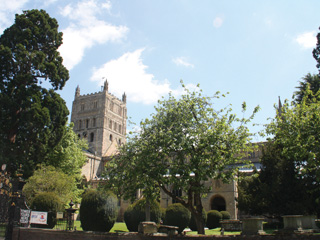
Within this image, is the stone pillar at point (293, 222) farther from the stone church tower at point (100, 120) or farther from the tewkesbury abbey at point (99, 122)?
the stone church tower at point (100, 120)

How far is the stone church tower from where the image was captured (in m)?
69.5

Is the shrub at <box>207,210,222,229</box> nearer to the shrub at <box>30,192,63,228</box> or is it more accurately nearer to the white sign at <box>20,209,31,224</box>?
the shrub at <box>30,192,63,228</box>

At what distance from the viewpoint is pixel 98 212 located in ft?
63.7

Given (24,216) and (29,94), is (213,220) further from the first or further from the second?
(29,94)

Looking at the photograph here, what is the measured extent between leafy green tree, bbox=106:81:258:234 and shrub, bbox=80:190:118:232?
678 centimetres

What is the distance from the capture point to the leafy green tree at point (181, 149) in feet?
40.0

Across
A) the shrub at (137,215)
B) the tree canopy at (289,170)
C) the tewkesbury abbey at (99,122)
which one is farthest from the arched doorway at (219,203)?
the tewkesbury abbey at (99,122)

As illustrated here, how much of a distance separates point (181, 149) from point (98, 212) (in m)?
9.38

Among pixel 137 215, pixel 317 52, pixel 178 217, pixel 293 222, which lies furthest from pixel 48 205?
pixel 317 52

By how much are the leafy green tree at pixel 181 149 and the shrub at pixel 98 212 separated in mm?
6785

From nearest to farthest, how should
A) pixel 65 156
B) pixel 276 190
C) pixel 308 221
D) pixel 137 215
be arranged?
pixel 308 221, pixel 137 215, pixel 276 190, pixel 65 156

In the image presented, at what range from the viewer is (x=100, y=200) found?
1983 centimetres

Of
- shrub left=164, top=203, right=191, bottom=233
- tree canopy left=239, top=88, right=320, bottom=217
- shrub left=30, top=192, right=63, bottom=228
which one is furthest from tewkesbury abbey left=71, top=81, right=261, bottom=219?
tree canopy left=239, top=88, right=320, bottom=217

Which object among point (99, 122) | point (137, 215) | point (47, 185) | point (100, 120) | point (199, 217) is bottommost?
point (137, 215)
